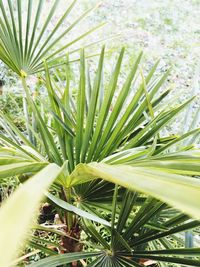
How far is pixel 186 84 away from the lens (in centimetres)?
274

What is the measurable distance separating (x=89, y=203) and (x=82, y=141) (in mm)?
167

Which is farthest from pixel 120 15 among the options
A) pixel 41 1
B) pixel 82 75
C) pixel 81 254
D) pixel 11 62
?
pixel 81 254

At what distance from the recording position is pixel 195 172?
1.51 ft

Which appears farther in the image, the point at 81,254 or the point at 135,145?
the point at 135,145

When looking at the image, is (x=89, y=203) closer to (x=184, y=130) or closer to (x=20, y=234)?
(x=184, y=130)

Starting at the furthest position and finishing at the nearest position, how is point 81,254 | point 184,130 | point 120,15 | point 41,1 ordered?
point 120,15, point 41,1, point 184,130, point 81,254

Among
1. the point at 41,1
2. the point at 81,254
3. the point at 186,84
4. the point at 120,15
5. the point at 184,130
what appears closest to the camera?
the point at 81,254

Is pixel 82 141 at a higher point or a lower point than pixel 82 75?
lower

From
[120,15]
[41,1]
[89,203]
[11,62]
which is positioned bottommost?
[89,203]

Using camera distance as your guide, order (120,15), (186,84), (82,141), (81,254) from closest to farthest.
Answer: (81,254) → (82,141) → (186,84) → (120,15)

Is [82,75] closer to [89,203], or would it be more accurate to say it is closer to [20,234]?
[89,203]

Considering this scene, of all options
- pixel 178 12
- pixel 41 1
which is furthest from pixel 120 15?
pixel 41 1

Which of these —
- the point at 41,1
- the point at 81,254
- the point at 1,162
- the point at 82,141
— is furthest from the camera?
the point at 41,1

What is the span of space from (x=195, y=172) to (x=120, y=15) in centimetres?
314
